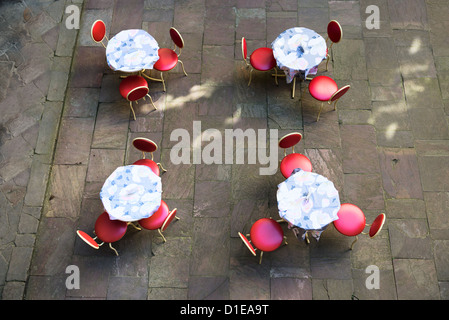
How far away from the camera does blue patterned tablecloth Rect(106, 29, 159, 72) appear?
16.8 feet

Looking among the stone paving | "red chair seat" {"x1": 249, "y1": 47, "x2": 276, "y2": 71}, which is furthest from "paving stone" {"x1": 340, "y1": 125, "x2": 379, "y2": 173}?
"red chair seat" {"x1": 249, "y1": 47, "x2": 276, "y2": 71}

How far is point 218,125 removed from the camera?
5348 mm

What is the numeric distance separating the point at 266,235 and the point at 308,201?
592mm

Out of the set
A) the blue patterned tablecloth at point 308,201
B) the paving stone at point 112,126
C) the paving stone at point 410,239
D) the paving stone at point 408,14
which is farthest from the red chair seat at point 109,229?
the paving stone at point 408,14

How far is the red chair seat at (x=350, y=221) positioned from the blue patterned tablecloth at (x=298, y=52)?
5.82 feet

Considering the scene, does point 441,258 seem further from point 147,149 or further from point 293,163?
point 147,149

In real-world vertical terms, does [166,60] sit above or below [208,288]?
above

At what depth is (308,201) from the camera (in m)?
4.27

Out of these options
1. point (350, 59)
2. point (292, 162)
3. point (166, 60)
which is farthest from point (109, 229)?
point (350, 59)

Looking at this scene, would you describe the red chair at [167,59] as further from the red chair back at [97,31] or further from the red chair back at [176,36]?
the red chair back at [97,31]

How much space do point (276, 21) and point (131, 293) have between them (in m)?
4.24
